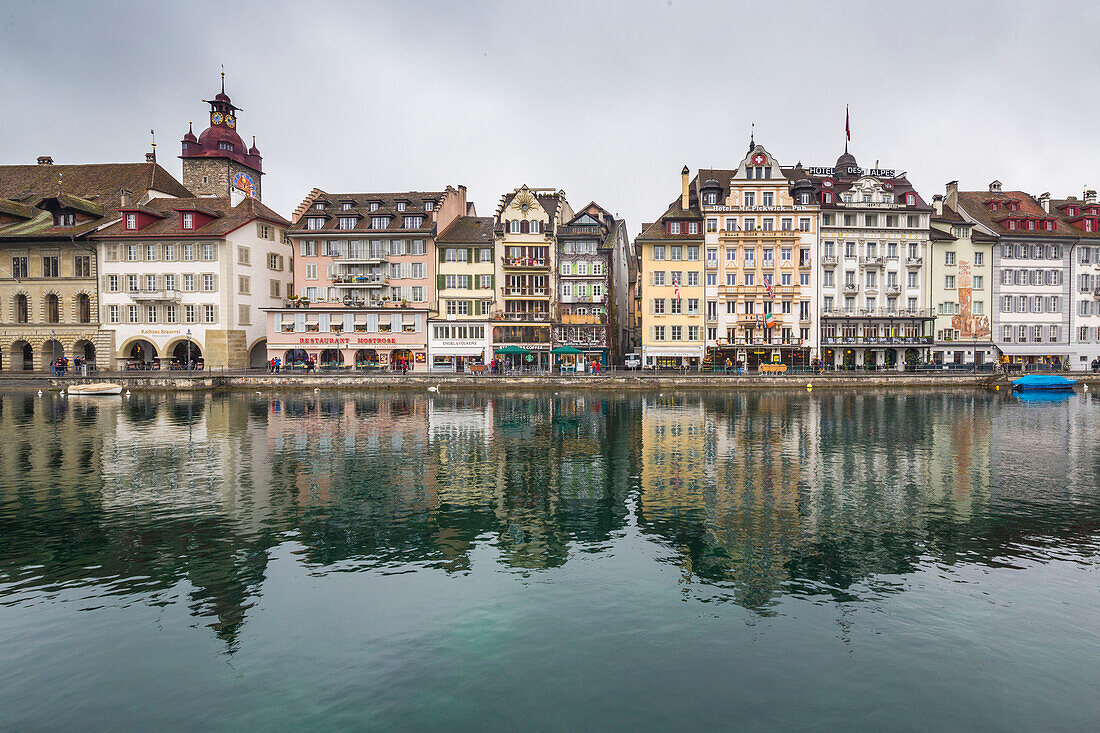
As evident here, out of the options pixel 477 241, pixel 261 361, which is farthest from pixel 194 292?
pixel 477 241

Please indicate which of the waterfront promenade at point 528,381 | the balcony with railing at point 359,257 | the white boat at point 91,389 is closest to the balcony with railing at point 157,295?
the waterfront promenade at point 528,381

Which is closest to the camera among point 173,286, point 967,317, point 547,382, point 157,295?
point 547,382

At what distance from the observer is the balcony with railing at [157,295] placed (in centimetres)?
7869

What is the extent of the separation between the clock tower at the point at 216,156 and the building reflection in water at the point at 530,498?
241 ft

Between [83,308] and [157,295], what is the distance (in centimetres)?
927

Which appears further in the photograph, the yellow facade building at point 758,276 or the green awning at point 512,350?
the yellow facade building at point 758,276

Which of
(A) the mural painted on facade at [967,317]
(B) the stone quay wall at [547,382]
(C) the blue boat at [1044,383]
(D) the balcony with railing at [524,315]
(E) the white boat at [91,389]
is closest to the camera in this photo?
(E) the white boat at [91,389]

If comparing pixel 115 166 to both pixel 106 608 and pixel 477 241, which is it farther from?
pixel 106 608

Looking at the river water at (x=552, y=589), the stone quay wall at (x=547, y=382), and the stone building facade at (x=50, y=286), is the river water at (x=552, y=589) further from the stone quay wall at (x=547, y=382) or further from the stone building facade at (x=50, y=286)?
the stone building facade at (x=50, y=286)

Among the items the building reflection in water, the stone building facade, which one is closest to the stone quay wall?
the stone building facade

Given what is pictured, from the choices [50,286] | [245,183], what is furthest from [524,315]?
[245,183]

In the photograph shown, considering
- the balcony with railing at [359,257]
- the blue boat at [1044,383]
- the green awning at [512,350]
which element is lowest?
the blue boat at [1044,383]

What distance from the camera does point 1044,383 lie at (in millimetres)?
70875

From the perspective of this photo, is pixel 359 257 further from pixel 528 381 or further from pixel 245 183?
pixel 245 183
